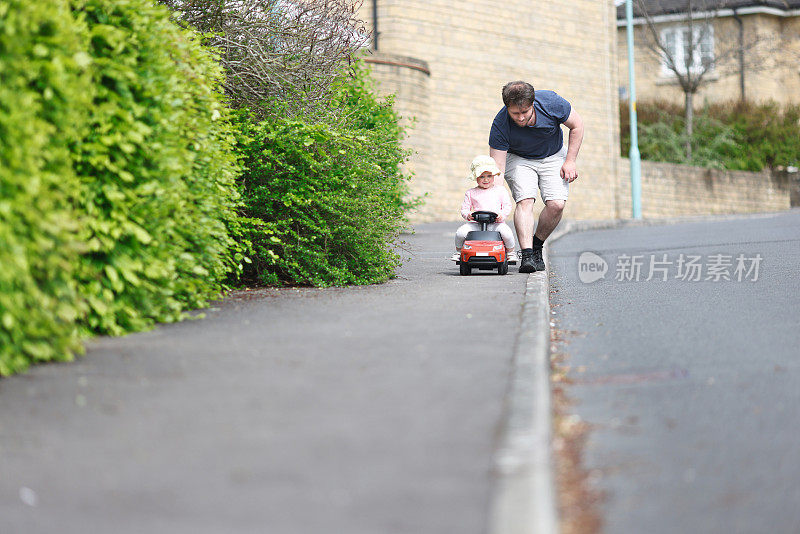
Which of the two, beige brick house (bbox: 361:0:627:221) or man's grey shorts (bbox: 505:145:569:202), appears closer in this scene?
man's grey shorts (bbox: 505:145:569:202)

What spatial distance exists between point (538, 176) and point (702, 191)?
2620cm

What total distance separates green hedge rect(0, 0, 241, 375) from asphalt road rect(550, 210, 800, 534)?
7.67 feet

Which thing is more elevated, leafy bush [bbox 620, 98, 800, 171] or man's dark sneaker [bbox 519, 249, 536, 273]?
leafy bush [bbox 620, 98, 800, 171]

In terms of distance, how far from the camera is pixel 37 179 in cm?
423

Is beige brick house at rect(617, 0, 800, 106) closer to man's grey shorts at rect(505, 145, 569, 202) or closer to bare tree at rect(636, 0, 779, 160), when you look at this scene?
bare tree at rect(636, 0, 779, 160)

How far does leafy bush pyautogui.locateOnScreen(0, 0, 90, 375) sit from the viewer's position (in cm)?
413

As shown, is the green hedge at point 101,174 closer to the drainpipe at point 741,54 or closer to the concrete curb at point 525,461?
the concrete curb at point 525,461

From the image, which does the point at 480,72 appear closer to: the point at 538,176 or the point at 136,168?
the point at 538,176

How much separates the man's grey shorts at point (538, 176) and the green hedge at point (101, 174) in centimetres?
351

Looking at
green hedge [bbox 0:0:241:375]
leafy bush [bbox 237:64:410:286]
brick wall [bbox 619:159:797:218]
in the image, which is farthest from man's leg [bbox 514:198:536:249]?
brick wall [bbox 619:159:797:218]

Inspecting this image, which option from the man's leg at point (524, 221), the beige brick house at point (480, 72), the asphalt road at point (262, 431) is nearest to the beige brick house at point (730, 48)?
the beige brick house at point (480, 72)

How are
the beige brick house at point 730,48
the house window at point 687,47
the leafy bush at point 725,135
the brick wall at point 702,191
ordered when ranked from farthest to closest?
the beige brick house at point 730,48, the house window at point 687,47, the leafy bush at point 725,135, the brick wall at point 702,191

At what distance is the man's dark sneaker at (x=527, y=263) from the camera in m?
9.51

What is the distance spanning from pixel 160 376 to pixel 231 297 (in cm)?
305
